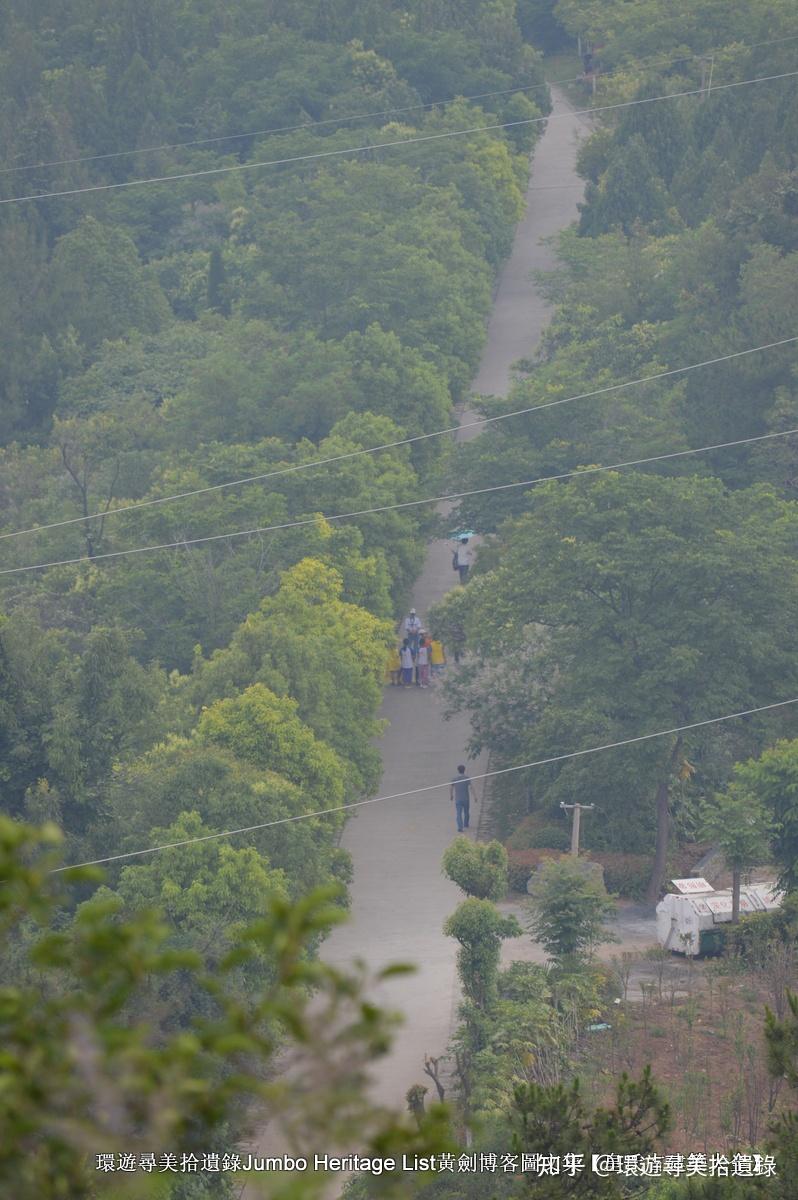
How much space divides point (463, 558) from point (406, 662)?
4.93 m

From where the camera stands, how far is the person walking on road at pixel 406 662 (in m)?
32.7

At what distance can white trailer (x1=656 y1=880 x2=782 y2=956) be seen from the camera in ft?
77.4

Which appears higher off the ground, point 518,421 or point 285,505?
point 518,421

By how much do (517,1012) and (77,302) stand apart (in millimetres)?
39036

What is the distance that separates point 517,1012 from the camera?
20.1m

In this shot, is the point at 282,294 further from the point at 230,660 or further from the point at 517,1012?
the point at 517,1012

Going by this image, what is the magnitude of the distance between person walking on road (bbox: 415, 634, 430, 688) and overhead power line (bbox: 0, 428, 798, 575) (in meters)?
2.40

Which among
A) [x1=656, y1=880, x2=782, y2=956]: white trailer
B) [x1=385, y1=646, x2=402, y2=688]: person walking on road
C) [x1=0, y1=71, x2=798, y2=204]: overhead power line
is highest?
[x1=0, y1=71, x2=798, y2=204]: overhead power line

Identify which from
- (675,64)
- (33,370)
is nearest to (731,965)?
(33,370)

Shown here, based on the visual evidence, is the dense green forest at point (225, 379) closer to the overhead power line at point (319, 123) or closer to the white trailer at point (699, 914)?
the overhead power line at point (319, 123)

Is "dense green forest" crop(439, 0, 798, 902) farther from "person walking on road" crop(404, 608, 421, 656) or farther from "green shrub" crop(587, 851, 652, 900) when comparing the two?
"person walking on road" crop(404, 608, 421, 656)

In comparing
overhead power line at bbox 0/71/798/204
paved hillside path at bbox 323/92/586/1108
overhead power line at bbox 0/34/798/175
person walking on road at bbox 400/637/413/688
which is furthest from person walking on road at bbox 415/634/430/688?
overhead power line at bbox 0/34/798/175

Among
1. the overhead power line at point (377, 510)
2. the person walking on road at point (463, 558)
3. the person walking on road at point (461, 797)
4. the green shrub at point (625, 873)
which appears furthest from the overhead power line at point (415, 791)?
the person walking on road at point (463, 558)

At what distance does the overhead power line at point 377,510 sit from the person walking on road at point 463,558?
3.02 feet
